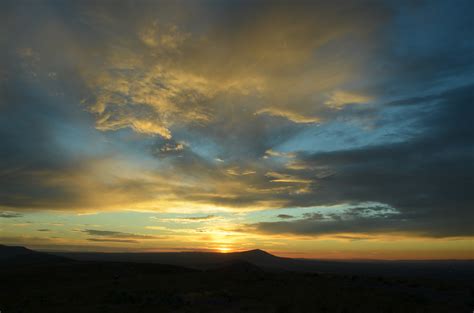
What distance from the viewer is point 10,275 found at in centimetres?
4069

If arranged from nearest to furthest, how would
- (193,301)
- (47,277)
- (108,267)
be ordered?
1. (193,301)
2. (47,277)
3. (108,267)

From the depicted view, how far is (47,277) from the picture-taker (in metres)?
40.6

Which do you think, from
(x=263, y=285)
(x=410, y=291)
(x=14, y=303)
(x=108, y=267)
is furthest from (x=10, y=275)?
(x=410, y=291)

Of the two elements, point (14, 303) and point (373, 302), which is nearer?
point (373, 302)

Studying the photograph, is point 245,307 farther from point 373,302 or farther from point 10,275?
point 10,275

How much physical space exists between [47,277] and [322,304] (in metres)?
36.6

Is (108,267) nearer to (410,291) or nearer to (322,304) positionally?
(322,304)

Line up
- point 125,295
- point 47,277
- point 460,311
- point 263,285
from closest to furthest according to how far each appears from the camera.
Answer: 1. point 460,311
2. point 125,295
3. point 263,285
4. point 47,277

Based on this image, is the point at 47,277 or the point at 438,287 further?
the point at 47,277

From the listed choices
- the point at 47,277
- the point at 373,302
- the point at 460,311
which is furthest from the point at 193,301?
the point at 47,277

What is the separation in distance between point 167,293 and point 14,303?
1223cm

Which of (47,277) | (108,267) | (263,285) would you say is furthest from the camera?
(108,267)

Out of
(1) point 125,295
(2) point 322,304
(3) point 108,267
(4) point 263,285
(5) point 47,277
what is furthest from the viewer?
(3) point 108,267

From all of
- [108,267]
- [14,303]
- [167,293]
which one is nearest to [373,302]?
[167,293]
